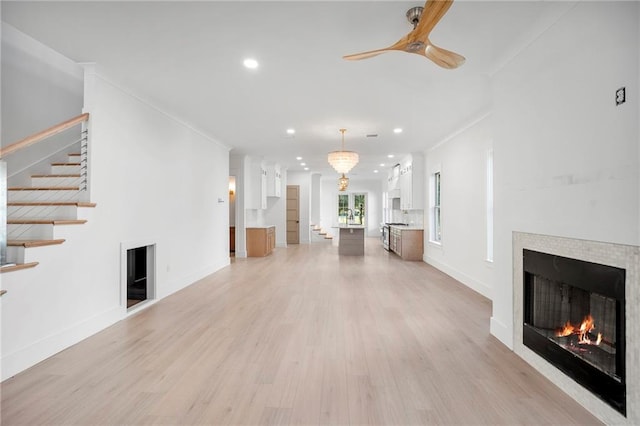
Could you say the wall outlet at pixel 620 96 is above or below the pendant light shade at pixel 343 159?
below

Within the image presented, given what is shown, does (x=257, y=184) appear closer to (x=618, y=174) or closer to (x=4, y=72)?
(x=4, y=72)

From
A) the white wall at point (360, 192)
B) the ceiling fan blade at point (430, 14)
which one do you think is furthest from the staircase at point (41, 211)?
the white wall at point (360, 192)

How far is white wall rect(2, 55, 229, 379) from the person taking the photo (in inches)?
108

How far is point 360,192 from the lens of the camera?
16.4 meters

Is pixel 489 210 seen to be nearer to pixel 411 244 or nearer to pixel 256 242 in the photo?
pixel 411 244

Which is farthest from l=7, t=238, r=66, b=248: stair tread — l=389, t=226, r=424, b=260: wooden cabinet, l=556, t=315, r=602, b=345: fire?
l=389, t=226, r=424, b=260: wooden cabinet

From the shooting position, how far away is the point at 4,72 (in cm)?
376

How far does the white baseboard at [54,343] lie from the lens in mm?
2533

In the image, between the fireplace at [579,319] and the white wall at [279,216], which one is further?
the white wall at [279,216]

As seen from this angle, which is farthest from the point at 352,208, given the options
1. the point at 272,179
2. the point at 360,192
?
the point at 272,179

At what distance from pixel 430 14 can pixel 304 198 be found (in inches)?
443

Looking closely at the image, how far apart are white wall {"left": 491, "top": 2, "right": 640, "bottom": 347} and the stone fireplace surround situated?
7 centimetres

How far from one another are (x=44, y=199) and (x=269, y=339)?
2932mm

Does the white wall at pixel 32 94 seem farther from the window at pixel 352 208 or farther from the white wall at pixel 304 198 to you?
the window at pixel 352 208
